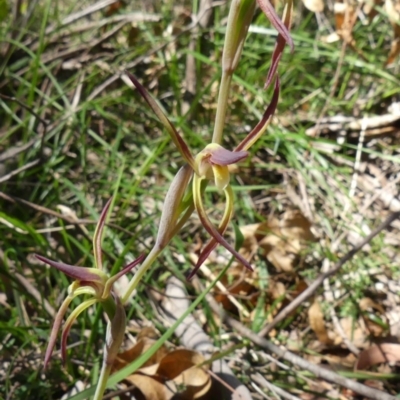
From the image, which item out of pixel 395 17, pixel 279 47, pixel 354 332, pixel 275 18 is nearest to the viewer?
pixel 275 18

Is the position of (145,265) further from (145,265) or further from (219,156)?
(219,156)

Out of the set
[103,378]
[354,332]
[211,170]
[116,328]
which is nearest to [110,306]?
[116,328]

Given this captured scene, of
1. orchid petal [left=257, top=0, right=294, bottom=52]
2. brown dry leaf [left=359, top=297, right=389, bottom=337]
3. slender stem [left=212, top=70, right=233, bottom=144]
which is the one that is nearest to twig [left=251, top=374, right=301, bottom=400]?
brown dry leaf [left=359, top=297, right=389, bottom=337]

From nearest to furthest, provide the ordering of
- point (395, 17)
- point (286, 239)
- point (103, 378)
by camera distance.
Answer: point (103, 378), point (286, 239), point (395, 17)

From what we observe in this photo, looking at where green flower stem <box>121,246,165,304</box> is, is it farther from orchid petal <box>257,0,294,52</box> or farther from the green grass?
the green grass

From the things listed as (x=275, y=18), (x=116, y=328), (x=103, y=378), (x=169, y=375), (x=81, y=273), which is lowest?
(x=169, y=375)

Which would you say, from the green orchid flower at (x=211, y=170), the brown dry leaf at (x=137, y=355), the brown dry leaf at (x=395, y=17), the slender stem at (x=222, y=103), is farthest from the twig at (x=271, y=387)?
the brown dry leaf at (x=395, y=17)

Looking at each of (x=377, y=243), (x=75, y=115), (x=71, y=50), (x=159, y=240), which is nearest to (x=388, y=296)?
(x=377, y=243)

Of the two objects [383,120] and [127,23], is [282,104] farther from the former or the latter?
[127,23]
